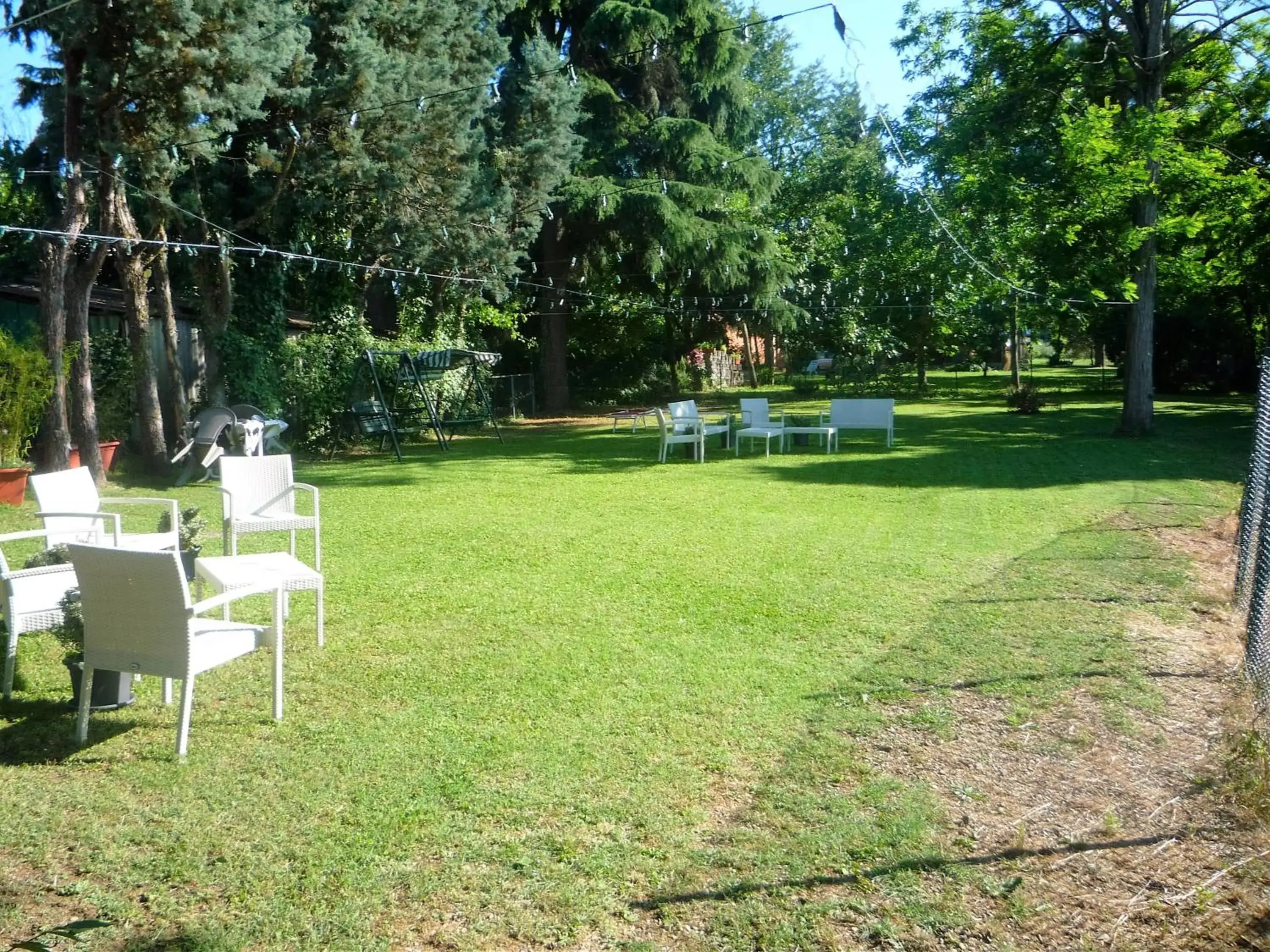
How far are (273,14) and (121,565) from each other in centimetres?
1006

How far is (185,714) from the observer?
13.4ft

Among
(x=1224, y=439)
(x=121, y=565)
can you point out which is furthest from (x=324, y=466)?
(x=1224, y=439)

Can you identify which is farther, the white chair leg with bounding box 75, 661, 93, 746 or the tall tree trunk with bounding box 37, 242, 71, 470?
the tall tree trunk with bounding box 37, 242, 71, 470

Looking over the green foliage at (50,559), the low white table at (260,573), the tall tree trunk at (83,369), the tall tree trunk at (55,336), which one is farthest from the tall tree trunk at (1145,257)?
the green foliage at (50,559)

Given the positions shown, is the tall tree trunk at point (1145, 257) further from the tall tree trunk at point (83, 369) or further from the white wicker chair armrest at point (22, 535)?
the white wicker chair armrest at point (22, 535)

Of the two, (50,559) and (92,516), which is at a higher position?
(92,516)

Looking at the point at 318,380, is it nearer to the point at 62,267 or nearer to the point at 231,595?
the point at 62,267

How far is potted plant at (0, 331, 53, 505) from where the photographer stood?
1054cm

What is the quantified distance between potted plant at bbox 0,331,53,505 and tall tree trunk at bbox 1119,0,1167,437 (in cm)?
1661

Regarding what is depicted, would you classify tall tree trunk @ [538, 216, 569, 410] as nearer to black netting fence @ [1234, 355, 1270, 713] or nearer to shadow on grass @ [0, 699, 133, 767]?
black netting fence @ [1234, 355, 1270, 713]

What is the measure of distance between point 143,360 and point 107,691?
9.69m

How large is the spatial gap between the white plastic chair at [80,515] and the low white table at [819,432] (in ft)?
38.2

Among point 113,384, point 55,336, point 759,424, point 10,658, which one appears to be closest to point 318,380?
point 113,384

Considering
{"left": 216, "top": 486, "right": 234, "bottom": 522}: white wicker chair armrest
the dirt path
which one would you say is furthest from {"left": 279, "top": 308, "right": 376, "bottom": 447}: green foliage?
the dirt path
